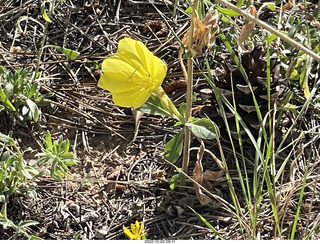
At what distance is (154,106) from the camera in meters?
2.04


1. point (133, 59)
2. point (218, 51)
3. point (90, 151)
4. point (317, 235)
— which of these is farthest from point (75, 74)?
point (317, 235)

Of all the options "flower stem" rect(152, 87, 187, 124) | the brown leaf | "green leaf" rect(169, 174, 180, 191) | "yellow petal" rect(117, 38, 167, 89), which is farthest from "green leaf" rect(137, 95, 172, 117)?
the brown leaf

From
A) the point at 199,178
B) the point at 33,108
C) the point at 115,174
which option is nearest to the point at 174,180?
the point at 199,178

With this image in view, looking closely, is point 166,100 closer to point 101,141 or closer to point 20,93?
point 101,141

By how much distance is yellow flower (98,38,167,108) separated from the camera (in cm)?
191

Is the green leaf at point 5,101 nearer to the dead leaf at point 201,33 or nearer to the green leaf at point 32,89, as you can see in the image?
the green leaf at point 32,89

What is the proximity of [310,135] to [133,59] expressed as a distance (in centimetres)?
86

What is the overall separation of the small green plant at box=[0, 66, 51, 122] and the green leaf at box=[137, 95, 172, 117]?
0.58 m

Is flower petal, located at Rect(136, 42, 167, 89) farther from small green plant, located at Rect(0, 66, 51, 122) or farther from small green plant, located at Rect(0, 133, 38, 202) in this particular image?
small green plant, located at Rect(0, 66, 51, 122)

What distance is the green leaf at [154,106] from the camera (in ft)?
6.66

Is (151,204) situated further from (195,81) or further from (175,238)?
(195,81)

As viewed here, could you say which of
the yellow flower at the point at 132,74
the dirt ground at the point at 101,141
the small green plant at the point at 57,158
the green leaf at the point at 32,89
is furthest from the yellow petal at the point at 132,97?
the green leaf at the point at 32,89

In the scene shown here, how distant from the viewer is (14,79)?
8.11 feet

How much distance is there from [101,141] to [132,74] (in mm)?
618
